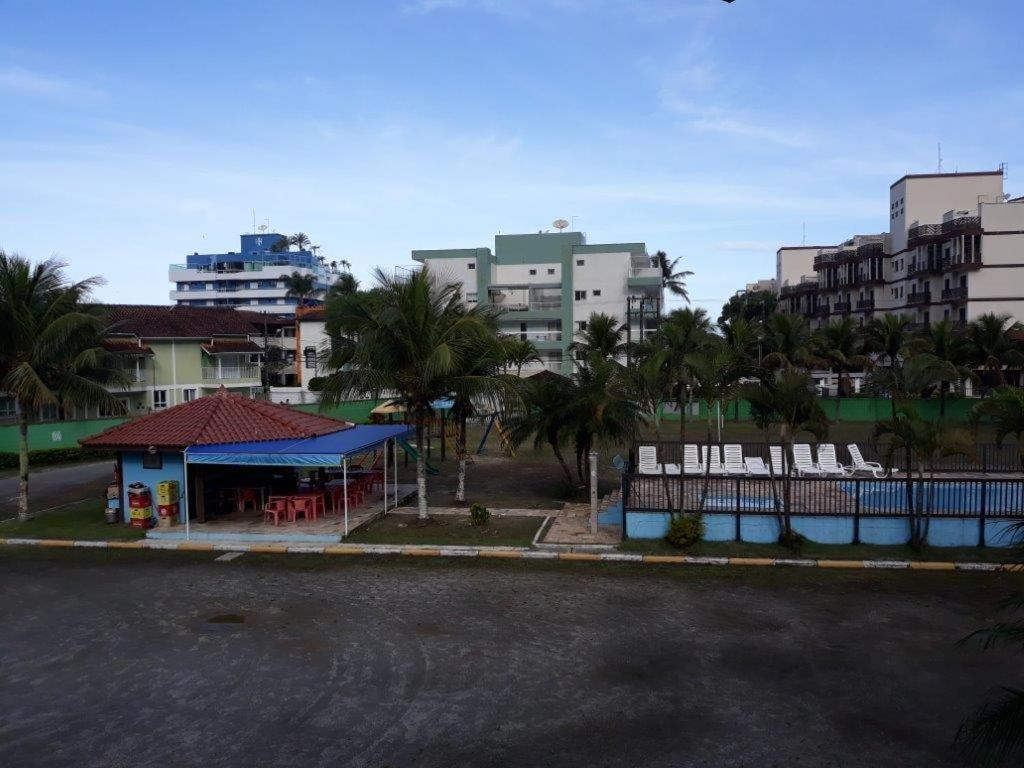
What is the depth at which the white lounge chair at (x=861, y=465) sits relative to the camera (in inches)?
911

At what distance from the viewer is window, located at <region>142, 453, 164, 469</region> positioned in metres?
19.2

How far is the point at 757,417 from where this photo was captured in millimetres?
16938

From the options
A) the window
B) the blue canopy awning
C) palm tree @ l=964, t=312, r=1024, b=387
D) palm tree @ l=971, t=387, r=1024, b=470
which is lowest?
the window

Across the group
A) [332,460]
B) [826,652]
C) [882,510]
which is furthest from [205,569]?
[882,510]

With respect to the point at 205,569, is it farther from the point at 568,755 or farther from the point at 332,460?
the point at 568,755

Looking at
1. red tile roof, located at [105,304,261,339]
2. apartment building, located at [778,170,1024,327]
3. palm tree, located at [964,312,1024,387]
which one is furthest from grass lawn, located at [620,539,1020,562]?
apartment building, located at [778,170,1024,327]

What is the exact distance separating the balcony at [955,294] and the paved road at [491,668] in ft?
159

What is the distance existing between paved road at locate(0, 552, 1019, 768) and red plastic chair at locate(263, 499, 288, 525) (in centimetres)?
377

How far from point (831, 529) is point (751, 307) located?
74.7m

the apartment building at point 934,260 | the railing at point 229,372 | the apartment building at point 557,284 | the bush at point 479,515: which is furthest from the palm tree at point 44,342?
the apartment building at point 934,260

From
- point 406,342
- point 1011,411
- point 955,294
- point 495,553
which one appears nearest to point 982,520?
point 1011,411

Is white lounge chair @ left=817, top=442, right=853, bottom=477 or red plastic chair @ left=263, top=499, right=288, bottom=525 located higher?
white lounge chair @ left=817, top=442, right=853, bottom=477

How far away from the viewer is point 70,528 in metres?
19.2

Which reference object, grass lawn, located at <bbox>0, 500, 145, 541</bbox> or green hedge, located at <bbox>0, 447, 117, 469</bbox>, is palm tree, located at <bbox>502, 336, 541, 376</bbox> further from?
green hedge, located at <bbox>0, 447, 117, 469</bbox>
